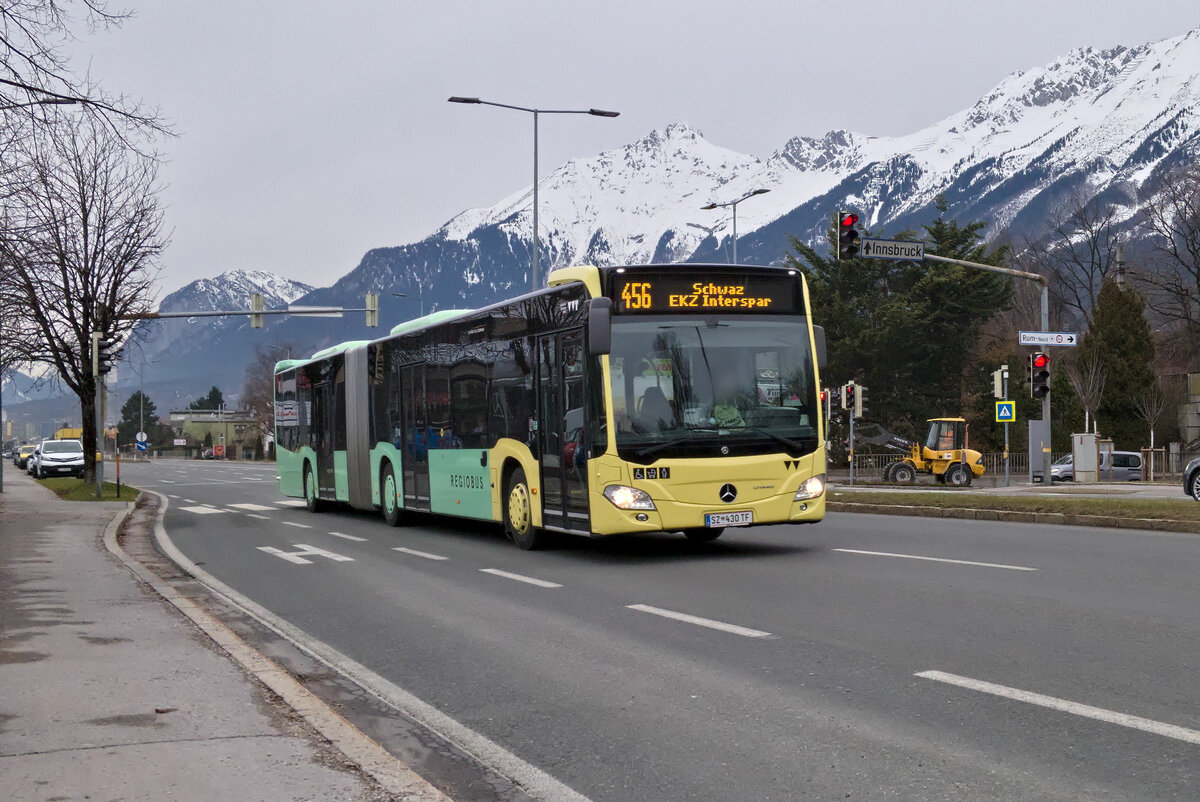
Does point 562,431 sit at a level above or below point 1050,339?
below

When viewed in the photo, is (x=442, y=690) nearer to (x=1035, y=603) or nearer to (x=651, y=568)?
(x=1035, y=603)

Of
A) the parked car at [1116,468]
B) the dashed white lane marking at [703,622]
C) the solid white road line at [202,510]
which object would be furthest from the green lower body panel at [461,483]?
the parked car at [1116,468]

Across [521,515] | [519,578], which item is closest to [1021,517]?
[521,515]

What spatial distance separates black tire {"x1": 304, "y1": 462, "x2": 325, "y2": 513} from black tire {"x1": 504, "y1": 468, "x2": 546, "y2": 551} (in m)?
10.7

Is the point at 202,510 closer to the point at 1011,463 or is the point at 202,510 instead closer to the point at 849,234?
the point at 849,234

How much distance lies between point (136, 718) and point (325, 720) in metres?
0.93

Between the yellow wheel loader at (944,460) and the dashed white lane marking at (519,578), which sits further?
the yellow wheel loader at (944,460)

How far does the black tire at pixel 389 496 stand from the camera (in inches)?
802

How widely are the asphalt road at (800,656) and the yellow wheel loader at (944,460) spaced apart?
29.5 metres

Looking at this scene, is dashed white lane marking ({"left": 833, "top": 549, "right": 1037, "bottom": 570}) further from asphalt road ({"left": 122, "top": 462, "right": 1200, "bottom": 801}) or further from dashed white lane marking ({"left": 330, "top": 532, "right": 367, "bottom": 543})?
dashed white lane marking ({"left": 330, "top": 532, "right": 367, "bottom": 543})

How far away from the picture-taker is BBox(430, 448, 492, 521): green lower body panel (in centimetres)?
1625

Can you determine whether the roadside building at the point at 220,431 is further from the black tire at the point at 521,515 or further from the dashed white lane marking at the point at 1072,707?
the dashed white lane marking at the point at 1072,707

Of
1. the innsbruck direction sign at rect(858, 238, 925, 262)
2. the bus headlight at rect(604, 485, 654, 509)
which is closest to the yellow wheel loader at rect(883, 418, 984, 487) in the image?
the innsbruck direction sign at rect(858, 238, 925, 262)

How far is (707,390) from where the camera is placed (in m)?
13.1
